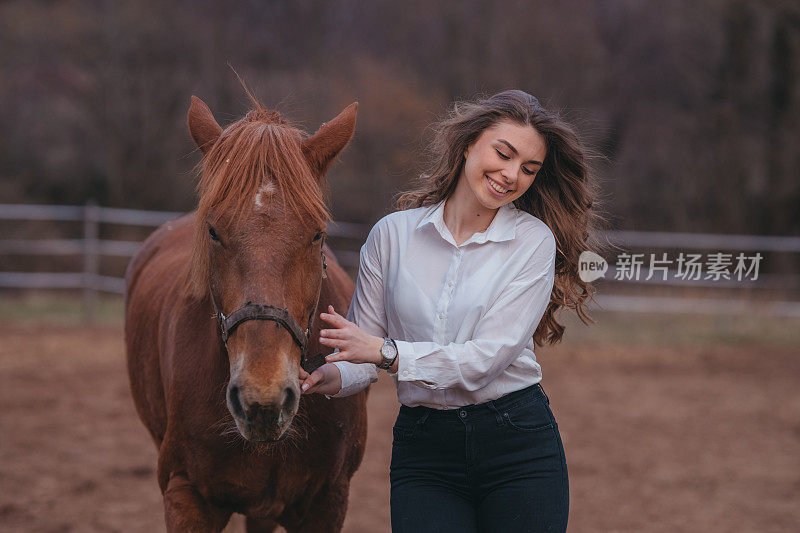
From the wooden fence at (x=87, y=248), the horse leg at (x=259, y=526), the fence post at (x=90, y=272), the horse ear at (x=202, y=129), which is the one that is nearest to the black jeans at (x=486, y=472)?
the horse ear at (x=202, y=129)

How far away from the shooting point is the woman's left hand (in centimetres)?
185

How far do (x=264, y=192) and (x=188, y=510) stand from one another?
1.09 meters

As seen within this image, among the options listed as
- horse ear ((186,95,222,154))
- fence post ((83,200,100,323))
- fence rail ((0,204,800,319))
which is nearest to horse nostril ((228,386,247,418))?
horse ear ((186,95,222,154))

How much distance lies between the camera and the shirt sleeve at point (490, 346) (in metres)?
1.91

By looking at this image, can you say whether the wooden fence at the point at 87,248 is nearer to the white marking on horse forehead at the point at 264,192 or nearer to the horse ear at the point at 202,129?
the horse ear at the point at 202,129

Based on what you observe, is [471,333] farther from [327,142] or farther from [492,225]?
[327,142]

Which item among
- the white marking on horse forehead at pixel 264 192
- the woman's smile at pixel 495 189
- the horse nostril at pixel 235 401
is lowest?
the horse nostril at pixel 235 401

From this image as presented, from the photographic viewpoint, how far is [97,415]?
6359 mm

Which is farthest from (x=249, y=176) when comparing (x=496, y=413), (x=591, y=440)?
(x=591, y=440)

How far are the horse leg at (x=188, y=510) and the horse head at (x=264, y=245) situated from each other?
0.70m

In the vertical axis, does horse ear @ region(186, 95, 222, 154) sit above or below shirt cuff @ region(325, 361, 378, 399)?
above

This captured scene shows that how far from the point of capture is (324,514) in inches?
104

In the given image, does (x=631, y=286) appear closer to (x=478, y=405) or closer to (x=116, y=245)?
(x=116, y=245)

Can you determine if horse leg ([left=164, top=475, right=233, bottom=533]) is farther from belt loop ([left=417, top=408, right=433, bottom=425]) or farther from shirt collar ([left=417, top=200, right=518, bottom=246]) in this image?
shirt collar ([left=417, top=200, right=518, bottom=246])
